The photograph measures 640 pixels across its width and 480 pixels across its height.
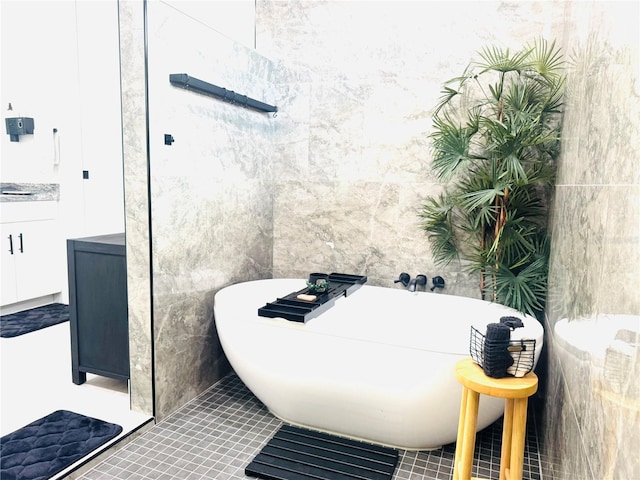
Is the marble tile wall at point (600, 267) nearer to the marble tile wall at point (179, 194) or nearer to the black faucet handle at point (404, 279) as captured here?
the black faucet handle at point (404, 279)

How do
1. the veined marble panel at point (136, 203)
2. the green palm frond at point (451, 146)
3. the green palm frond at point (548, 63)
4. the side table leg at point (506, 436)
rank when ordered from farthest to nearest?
the green palm frond at point (451, 146)
the green palm frond at point (548, 63)
the veined marble panel at point (136, 203)
the side table leg at point (506, 436)

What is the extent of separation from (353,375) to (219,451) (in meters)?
0.72

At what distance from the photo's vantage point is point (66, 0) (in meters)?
4.12

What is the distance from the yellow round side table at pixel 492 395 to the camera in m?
1.60

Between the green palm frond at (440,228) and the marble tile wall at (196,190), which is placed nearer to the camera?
the marble tile wall at (196,190)

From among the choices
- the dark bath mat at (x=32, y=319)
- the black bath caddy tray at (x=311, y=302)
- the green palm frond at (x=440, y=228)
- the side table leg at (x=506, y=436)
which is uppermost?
the green palm frond at (x=440, y=228)

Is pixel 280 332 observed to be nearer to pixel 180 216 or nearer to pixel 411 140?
pixel 180 216

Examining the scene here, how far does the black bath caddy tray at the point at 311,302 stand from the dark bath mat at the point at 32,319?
2241 mm

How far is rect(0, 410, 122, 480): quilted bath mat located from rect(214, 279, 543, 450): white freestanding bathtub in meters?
0.72

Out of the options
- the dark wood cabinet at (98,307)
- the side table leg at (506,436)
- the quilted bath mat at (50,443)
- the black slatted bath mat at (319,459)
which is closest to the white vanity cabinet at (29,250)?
the dark wood cabinet at (98,307)

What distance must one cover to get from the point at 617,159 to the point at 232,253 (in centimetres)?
228

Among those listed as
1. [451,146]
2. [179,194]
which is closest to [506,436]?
[451,146]

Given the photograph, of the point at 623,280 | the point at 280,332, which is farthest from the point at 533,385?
the point at 280,332

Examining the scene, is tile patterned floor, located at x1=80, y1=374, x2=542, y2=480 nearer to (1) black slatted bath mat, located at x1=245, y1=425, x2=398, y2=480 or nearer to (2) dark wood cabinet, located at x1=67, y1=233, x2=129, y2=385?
(1) black slatted bath mat, located at x1=245, y1=425, x2=398, y2=480
